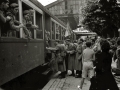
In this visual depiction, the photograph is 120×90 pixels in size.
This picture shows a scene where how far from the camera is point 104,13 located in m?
11.6

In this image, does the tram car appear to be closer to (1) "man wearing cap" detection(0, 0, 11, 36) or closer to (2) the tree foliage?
(1) "man wearing cap" detection(0, 0, 11, 36)

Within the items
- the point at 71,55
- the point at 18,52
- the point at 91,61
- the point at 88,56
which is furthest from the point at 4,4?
the point at 71,55

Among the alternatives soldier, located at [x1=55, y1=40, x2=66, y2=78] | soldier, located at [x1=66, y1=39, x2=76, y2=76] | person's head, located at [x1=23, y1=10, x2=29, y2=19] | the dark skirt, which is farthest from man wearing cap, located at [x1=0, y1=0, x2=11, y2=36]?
soldier, located at [x1=66, y1=39, x2=76, y2=76]

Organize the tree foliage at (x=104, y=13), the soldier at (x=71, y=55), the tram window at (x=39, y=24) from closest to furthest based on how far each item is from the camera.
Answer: the tram window at (x=39, y=24), the soldier at (x=71, y=55), the tree foliage at (x=104, y=13)

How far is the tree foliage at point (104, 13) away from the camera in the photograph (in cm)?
854

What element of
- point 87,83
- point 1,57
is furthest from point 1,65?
point 87,83

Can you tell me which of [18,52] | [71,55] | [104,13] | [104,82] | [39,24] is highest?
[104,13]

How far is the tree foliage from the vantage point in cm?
854

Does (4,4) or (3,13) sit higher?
(4,4)

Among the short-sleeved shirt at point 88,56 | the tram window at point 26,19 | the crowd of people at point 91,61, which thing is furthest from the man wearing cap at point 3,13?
the short-sleeved shirt at point 88,56

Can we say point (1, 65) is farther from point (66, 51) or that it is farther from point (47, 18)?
point (47, 18)

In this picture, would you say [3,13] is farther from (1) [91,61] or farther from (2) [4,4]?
(1) [91,61]

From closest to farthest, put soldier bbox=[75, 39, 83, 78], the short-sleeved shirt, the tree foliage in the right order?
the short-sleeved shirt, soldier bbox=[75, 39, 83, 78], the tree foliage

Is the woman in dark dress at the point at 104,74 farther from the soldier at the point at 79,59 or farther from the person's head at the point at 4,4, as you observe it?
the soldier at the point at 79,59
